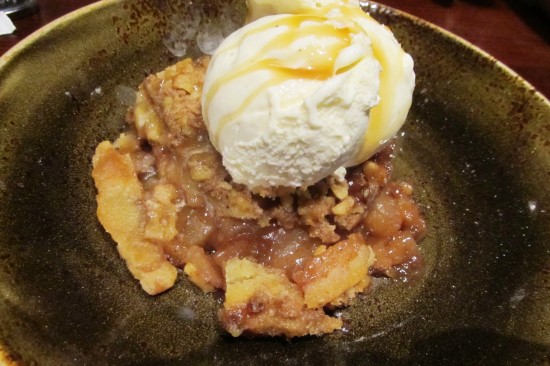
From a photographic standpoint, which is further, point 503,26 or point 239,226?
point 503,26

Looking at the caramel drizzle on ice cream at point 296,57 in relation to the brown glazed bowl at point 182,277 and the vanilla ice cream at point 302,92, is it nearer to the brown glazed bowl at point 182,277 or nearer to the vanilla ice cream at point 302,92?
the vanilla ice cream at point 302,92

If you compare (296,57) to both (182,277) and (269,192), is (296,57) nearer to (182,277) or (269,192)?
(269,192)

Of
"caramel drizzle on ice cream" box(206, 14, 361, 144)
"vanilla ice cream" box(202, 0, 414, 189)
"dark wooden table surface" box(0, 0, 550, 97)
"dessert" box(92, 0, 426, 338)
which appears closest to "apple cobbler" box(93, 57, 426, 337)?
"dessert" box(92, 0, 426, 338)

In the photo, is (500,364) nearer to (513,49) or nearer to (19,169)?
(19,169)

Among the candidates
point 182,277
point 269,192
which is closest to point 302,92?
point 269,192

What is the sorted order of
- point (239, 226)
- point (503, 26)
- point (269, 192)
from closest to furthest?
point (269, 192) < point (239, 226) < point (503, 26)

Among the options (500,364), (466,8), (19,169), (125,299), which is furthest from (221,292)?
(466,8)

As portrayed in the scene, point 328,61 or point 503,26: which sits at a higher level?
point 328,61
